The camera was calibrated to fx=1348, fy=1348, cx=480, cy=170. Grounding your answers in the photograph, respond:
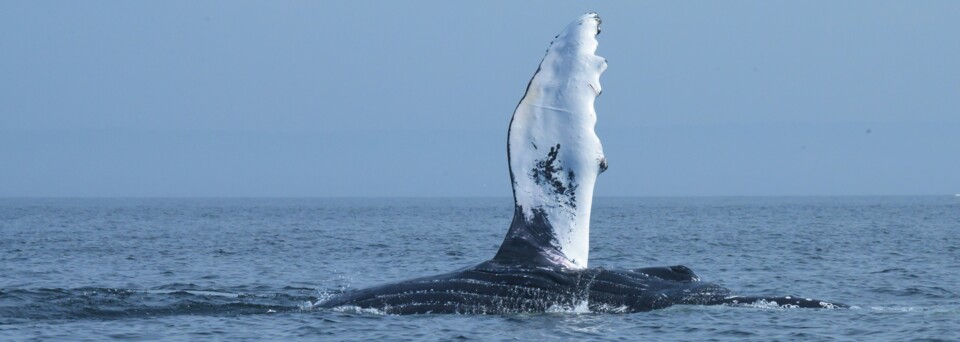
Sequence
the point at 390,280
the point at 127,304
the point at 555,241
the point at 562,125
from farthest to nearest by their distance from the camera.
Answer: the point at 390,280
the point at 127,304
the point at 555,241
the point at 562,125

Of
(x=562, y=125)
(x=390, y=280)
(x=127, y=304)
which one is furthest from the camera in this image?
(x=390, y=280)

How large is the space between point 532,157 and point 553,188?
42cm

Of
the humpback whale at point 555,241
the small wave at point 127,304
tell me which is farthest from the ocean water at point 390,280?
the humpback whale at point 555,241

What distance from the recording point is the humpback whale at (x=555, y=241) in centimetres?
1218

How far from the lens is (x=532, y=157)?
1234 cm

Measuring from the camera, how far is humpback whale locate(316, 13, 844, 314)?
40.0 ft

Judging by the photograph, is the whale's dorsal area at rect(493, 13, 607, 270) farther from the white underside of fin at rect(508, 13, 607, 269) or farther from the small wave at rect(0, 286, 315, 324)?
the small wave at rect(0, 286, 315, 324)

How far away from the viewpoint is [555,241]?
13125 mm

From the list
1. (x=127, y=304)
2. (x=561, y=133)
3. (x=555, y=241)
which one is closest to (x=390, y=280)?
(x=127, y=304)

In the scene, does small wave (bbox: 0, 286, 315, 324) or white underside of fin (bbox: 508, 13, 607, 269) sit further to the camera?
small wave (bbox: 0, 286, 315, 324)

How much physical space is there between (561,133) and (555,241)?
1379 mm

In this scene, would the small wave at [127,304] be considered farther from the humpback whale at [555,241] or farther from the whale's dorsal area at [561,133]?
the whale's dorsal area at [561,133]

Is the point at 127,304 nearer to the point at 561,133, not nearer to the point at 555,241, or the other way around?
the point at 555,241

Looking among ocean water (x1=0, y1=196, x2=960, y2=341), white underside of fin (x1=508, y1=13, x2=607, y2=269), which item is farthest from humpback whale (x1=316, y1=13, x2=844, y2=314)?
ocean water (x1=0, y1=196, x2=960, y2=341)
